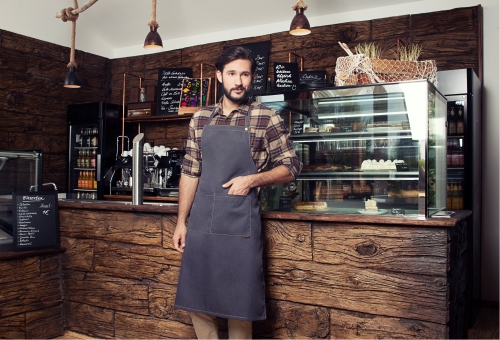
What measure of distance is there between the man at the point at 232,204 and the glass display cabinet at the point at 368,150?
0.60 metres

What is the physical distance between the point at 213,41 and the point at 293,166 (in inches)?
165

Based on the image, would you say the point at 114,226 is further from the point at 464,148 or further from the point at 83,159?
the point at 83,159

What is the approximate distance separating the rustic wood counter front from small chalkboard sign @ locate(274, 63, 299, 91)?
8.13ft

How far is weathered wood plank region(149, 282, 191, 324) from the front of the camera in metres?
3.24

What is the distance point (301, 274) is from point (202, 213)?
0.66 meters

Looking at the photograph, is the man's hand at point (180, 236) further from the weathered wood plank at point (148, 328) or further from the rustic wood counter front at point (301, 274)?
the weathered wood plank at point (148, 328)

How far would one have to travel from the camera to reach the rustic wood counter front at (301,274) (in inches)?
101

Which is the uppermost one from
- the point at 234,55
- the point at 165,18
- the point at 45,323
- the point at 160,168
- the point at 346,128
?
the point at 165,18

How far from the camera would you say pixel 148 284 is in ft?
11.0

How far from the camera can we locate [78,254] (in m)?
3.65

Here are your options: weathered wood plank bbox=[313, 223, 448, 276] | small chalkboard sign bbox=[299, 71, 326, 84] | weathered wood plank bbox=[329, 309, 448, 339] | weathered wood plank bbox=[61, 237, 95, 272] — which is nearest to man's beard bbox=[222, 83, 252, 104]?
weathered wood plank bbox=[313, 223, 448, 276]

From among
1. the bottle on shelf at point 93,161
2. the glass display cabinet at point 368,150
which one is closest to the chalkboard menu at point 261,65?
the bottle on shelf at point 93,161

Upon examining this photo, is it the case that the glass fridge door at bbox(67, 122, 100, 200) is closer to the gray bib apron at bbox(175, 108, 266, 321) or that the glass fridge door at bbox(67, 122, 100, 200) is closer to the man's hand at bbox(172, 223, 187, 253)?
the man's hand at bbox(172, 223, 187, 253)

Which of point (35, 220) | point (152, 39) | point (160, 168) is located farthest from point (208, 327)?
point (160, 168)
